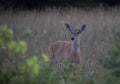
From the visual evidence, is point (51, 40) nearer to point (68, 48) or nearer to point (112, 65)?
point (68, 48)

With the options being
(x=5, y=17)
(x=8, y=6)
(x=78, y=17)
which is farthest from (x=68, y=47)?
(x=8, y=6)

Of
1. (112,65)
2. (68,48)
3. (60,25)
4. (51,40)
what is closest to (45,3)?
(60,25)

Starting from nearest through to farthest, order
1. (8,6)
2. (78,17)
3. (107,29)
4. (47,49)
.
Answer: (47,49) → (107,29) → (78,17) → (8,6)

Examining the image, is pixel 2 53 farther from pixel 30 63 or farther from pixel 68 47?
pixel 68 47

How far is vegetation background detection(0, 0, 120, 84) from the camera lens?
2.21 meters

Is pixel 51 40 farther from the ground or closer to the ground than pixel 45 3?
closer to the ground

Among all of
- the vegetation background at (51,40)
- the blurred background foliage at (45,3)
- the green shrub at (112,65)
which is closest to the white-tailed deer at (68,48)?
the vegetation background at (51,40)

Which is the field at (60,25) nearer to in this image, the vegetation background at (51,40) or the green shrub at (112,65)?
the vegetation background at (51,40)

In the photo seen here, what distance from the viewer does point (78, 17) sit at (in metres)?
14.1

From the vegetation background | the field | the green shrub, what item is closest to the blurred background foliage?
the vegetation background

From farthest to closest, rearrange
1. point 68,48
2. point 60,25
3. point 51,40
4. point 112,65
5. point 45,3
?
point 45,3 → point 60,25 → point 51,40 → point 68,48 → point 112,65

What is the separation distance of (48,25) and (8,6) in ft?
24.1

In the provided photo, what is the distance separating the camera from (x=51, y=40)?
10.6m

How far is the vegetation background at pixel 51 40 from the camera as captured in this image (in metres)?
2.21
